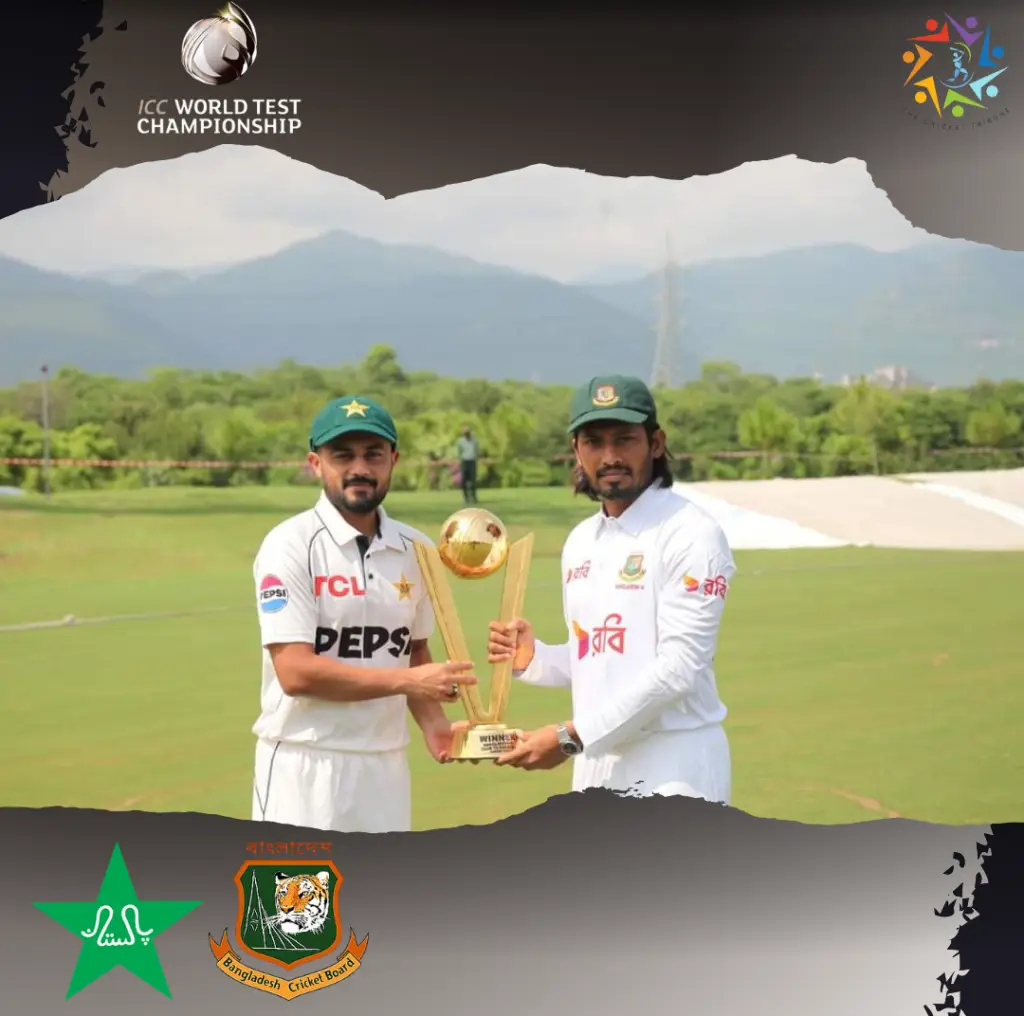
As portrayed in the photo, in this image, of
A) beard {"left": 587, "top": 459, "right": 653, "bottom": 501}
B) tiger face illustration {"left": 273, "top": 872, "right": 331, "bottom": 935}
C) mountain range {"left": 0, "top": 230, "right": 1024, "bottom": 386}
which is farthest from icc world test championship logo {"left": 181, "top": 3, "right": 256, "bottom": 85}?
tiger face illustration {"left": 273, "top": 872, "right": 331, "bottom": 935}

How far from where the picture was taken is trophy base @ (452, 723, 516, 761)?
275 centimetres

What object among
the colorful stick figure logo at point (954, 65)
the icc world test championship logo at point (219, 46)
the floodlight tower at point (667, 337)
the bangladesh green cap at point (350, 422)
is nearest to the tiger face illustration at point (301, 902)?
the bangladesh green cap at point (350, 422)

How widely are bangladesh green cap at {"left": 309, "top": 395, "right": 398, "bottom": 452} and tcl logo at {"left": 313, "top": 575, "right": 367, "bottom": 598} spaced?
0.92 feet

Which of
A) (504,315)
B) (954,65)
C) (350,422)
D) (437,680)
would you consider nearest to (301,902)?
(437,680)

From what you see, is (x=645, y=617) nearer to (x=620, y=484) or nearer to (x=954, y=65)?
(x=620, y=484)

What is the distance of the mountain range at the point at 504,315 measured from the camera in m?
4.03

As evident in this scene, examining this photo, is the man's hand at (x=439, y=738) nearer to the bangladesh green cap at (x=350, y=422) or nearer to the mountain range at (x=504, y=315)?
the bangladesh green cap at (x=350, y=422)

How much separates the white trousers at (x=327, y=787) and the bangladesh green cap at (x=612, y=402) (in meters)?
0.86

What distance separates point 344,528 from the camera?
277cm

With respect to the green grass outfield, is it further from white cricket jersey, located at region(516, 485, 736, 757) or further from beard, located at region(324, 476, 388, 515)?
beard, located at region(324, 476, 388, 515)

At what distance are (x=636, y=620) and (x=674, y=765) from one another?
0.31m

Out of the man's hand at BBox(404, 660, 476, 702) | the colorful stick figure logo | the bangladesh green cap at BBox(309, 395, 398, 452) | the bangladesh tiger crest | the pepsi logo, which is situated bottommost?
the bangladesh tiger crest

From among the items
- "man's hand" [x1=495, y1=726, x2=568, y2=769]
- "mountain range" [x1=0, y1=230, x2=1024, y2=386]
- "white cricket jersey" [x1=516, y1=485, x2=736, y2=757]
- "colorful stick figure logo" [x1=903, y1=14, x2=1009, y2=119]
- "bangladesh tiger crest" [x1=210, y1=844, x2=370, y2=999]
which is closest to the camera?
"white cricket jersey" [x1=516, y1=485, x2=736, y2=757]

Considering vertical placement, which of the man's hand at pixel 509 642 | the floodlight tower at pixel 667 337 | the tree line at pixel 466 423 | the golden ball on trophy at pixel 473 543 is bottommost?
the man's hand at pixel 509 642
